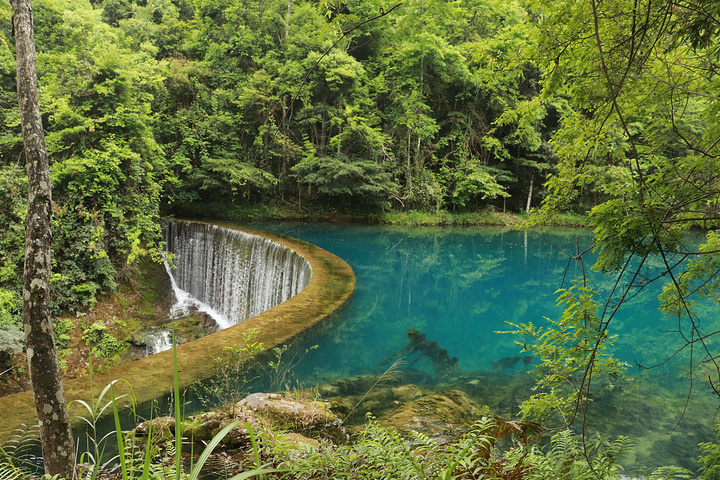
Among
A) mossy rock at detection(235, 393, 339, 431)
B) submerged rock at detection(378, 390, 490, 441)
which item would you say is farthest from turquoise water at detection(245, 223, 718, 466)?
mossy rock at detection(235, 393, 339, 431)

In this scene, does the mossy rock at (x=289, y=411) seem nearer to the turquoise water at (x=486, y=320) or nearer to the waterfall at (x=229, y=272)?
the turquoise water at (x=486, y=320)

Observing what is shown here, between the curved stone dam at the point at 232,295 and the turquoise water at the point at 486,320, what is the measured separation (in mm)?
561

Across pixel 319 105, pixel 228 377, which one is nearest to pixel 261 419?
pixel 228 377

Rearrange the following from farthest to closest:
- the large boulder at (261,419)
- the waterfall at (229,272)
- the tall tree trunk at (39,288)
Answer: the waterfall at (229,272) < the large boulder at (261,419) < the tall tree trunk at (39,288)

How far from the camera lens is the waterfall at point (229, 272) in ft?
28.4

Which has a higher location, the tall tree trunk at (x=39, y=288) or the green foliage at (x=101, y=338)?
the tall tree trunk at (x=39, y=288)

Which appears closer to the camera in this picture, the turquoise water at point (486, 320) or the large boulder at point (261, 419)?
the large boulder at point (261, 419)

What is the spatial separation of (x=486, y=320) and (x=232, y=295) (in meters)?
5.69

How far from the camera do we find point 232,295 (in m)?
9.22

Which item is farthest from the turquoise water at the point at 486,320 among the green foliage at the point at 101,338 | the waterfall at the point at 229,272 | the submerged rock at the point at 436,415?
the green foliage at the point at 101,338

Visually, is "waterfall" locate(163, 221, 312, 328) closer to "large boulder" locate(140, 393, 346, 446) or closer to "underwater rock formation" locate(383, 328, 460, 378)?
"underwater rock formation" locate(383, 328, 460, 378)

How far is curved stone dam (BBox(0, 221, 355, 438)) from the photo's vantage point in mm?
3619

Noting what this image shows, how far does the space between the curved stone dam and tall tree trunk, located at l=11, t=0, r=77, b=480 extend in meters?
1.09

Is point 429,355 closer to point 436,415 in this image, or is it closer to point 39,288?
point 436,415
